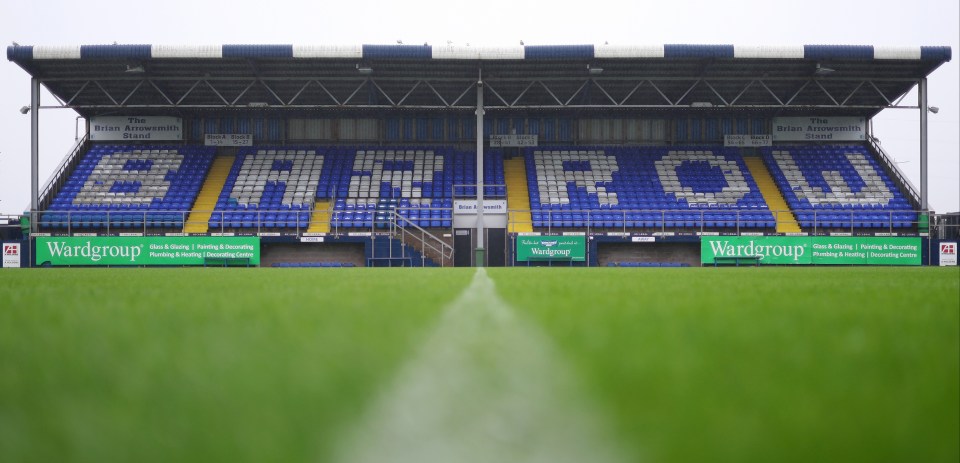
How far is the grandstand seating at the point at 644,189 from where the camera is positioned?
1795 cm

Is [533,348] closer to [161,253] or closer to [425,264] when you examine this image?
[425,264]

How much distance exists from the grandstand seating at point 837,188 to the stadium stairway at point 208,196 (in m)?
18.7

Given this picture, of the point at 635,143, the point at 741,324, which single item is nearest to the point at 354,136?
the point at 635,143

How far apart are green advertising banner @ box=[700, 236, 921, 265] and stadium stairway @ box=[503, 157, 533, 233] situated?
5.32 meters

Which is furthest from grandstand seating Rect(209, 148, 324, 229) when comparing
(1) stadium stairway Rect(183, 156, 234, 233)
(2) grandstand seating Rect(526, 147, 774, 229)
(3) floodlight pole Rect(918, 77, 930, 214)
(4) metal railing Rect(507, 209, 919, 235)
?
(3) floodlight pole Rect(918, 77, 930, 214)

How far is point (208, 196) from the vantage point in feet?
64.2

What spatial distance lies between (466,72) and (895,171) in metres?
15.3

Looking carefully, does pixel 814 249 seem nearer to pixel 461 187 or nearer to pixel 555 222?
pixel 555 222

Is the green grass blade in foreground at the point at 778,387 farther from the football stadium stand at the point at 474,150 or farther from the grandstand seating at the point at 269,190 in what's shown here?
the grandstand seating at the point at 269,190

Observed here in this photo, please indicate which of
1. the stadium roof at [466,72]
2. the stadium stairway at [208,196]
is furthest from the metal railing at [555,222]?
the stadium roof at [466,72]

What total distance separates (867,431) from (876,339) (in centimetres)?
58

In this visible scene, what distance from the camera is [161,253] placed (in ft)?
51.9

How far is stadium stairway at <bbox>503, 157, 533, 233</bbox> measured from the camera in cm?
1825

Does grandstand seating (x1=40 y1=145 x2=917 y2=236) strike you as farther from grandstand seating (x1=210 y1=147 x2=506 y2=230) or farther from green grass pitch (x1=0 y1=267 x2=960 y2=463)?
green grass pitch (x1=0 y1=267 x2=960 y2=463)
